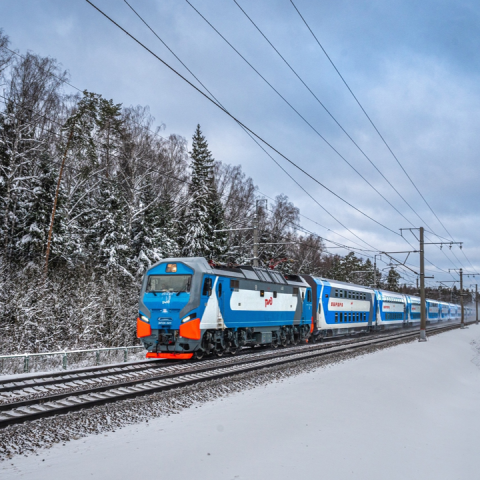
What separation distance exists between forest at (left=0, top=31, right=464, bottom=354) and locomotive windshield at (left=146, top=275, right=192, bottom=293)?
365 centimetres

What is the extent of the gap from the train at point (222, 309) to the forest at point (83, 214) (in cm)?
283

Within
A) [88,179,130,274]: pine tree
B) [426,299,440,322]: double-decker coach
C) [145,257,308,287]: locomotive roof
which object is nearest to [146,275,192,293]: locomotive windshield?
[145,257,308,287]: locomotive roof

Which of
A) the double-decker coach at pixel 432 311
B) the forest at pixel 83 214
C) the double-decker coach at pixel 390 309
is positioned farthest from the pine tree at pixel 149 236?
the double-decker coach at pixel 432 311

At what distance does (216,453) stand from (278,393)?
4.73m

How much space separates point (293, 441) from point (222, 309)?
9.68 metres

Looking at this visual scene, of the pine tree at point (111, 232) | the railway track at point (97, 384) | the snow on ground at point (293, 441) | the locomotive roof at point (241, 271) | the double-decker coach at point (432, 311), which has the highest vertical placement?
the pine tree at point (111, 232)

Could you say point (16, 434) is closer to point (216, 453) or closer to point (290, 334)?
point (216, 453)

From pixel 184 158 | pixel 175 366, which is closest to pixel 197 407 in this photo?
pixel 175 366

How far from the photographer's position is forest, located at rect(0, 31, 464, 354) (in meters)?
18.2

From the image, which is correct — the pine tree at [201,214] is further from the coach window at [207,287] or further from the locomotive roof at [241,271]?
the coach window at [207,287]

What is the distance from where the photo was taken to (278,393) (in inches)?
457

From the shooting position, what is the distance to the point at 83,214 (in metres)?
35.4

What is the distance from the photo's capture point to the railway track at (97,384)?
29.9 feet

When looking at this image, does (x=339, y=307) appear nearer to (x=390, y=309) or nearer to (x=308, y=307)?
(x=308, y=307)
